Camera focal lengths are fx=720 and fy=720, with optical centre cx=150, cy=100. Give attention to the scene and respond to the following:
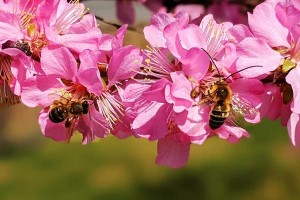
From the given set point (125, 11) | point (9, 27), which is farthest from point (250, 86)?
point (125, 11)

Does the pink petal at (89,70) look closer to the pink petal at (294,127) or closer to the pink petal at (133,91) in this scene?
the pink petal at (133,91)

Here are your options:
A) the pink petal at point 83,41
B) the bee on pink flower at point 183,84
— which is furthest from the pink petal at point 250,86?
the pink petal at point 83,41

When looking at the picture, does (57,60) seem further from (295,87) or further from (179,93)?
(295,87)

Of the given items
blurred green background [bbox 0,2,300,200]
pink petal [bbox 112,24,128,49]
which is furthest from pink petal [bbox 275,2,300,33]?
blurred green background [bbox 0,2,300,200]

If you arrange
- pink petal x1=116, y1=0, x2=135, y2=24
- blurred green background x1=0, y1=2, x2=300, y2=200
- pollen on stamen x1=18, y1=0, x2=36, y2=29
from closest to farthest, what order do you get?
pollen on stamen x1=18, y1=0, x2=36, y2=29
pink petal x1=116, y1=0, x2=135, y2=24
blurred green background x1=0, y1=2, x2=300, y2=200

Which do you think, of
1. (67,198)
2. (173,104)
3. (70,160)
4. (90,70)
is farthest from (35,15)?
(70,160)

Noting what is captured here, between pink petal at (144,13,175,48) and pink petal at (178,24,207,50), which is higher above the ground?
pink petal at (178,24,207,50)

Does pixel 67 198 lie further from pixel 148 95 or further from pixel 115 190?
→ pixel 148 95

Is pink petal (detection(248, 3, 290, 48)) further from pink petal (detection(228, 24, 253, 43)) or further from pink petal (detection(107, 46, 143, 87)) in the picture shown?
pink petal (detection(107, 46, 143, 87))
